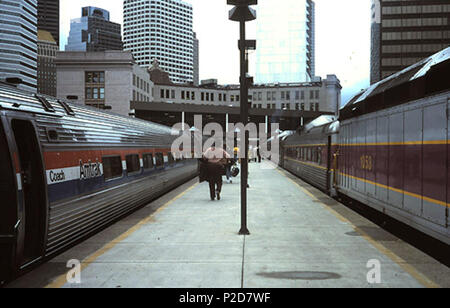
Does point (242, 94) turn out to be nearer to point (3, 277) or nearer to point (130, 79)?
point (3, 277)

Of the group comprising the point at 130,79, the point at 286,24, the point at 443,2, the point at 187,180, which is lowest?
the point at 187,180

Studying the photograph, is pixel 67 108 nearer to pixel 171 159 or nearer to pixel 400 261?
pixel 400 261

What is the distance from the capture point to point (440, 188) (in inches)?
257

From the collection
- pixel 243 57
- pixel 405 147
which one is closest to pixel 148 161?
pixel 243 57

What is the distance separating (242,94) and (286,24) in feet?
596

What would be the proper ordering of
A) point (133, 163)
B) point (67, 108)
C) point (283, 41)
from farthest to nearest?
point (283, 41) → point (133, 163) → point (67, 108)

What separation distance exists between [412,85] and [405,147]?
1.09 metres

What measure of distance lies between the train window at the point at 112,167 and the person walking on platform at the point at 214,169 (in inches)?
163

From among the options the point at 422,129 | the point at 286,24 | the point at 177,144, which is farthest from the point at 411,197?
the point at 286,24

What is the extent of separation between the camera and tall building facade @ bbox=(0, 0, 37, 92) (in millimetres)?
151125

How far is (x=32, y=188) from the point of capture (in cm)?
640

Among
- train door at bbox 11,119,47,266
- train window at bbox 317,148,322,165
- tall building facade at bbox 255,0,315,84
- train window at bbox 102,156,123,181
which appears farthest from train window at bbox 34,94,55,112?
tall building facade at bbox 255,0,315,84

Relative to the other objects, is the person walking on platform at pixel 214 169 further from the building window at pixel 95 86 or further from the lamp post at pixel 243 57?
the building window at pixel 95 86

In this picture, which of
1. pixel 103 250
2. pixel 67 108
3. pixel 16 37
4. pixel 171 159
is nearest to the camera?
pixel 103 250
